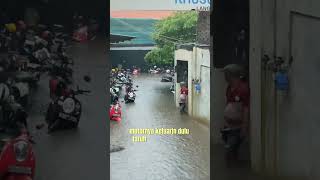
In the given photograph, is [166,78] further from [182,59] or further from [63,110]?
[63,110]

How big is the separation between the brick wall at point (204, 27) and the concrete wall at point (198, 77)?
0.27 feet

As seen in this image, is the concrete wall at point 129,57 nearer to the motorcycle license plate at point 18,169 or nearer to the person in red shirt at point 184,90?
the person in red shirt at point 184,90

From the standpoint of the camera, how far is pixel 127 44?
15.9ft

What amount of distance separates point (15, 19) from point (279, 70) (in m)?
2.24

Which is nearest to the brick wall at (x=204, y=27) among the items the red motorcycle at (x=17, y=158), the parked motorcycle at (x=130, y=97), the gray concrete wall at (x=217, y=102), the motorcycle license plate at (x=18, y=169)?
the gray concrete wall at (x=217, y=102)

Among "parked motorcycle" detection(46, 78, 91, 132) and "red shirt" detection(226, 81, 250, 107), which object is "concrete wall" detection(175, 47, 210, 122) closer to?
"red shirt" detection(226, 81, 250, 107)

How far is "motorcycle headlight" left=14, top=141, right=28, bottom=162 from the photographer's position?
4.60 metres

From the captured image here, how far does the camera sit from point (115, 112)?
16.3 ft

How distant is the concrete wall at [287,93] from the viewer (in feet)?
A: 12.1

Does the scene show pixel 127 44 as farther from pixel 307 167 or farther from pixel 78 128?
pixel 307 167

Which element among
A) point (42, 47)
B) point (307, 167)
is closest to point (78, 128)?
point (42, 47)

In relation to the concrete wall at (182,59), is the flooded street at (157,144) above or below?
below

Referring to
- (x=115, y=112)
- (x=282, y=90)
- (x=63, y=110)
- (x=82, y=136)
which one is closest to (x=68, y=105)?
(x=63, y=110)

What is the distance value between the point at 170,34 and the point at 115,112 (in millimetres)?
883
